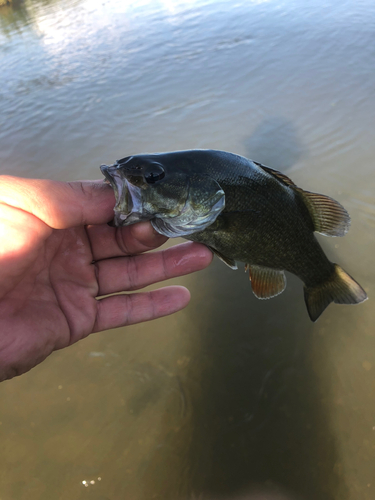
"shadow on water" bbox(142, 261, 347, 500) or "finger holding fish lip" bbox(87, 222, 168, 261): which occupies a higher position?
"finger holding fish lip" bbox(87, 222, 168, 261)

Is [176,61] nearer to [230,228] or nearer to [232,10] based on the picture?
[232,10]

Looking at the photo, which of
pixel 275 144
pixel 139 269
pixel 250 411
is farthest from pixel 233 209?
pixel 275 144

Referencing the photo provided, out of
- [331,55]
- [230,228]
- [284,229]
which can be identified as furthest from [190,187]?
[331,55]

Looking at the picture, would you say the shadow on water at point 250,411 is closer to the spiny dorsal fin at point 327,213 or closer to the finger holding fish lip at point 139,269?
the finger holding fish lip at point 139,269

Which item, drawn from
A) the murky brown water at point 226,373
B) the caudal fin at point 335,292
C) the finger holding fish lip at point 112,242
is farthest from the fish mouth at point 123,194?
the murky brown water at point 226,373

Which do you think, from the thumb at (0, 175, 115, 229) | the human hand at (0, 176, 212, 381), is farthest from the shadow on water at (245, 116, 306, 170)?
the thumb at (0, 175, 115, 229)

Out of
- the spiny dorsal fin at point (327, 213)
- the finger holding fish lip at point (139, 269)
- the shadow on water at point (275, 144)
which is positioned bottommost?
the shadow on water at point (275, 144)

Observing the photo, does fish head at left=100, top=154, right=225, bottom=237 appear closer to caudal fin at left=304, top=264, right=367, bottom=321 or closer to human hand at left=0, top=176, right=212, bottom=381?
human hand at left=0, top=176, right=212, bottom=381
